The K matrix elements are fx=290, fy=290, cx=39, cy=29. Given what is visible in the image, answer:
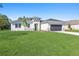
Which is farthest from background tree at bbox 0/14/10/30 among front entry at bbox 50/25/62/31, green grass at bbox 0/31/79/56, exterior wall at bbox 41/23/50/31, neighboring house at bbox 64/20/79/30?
neighboring house at bbox 64/20/79/30

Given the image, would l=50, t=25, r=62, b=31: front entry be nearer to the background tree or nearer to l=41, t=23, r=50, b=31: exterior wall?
l=41, t=23, r=50, b=31: exterior wall

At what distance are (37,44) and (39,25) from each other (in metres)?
0.36

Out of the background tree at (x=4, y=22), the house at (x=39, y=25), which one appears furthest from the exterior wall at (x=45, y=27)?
the background tree at (x=4, y=22)

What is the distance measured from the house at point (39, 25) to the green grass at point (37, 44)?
0.27 feet

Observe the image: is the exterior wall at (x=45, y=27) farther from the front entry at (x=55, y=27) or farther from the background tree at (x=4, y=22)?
the background tree at (x=4, y=22)

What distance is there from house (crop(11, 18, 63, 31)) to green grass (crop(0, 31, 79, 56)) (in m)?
0.08

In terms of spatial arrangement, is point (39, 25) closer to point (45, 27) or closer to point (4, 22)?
point (45, 27)

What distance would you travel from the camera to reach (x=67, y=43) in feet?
17.3

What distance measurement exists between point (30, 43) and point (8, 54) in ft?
1.47

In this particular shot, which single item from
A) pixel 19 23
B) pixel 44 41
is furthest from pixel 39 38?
pixel 19 23

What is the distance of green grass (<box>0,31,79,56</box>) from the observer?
518 cm

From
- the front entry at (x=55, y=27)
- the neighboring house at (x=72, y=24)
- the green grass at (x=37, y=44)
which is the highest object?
the neighboring house at (x=72, y=24)

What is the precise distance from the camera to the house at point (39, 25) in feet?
17.4

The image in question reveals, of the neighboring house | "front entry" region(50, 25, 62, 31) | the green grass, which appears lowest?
the green grass
